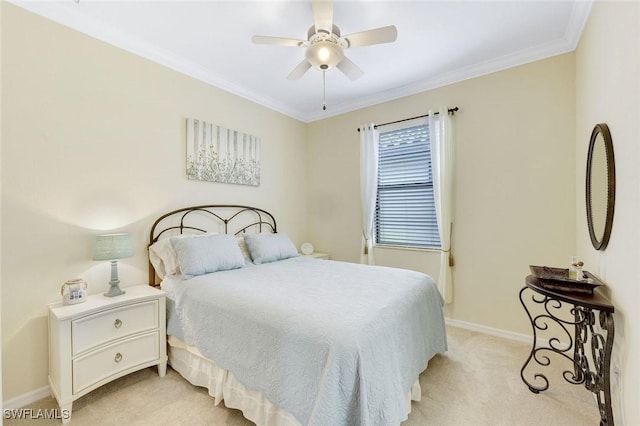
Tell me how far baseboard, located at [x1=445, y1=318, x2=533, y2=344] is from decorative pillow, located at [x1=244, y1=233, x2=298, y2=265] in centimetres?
195

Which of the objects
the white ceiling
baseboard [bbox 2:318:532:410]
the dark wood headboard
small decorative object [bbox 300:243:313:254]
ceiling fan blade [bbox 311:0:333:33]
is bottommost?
baseboard [bbox 2:318:532:410]

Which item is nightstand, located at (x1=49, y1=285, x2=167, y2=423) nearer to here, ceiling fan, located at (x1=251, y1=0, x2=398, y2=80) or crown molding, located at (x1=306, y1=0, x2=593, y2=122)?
ceiling fan, located at (x1=251, y1=0, x2=398, y2=80)

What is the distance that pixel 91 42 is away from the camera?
2406 millimetres

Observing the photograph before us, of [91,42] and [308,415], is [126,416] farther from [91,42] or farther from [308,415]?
[91,42]

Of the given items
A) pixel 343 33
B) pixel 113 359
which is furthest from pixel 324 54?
pixel 113 359

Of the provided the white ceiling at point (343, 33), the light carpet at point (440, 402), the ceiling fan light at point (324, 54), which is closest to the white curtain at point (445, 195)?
the white ceiling at point (343, 33)

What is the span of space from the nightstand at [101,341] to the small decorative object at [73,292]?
0.05 meters

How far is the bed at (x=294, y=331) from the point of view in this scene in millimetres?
1456

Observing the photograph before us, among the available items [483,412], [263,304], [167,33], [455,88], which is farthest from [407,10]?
[483,412]

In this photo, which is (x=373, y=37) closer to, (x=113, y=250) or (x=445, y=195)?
(x=445, y=195)

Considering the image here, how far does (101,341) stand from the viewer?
205 centimetres

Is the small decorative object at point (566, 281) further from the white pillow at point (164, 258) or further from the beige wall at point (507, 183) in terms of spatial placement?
the white pillow at point (164, 258)

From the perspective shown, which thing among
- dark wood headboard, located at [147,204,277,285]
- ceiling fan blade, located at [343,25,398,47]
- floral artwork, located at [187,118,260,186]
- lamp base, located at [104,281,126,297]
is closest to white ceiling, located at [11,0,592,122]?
ceiling fan blade, located at [343,25,398,47]

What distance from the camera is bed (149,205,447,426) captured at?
1.46 m
